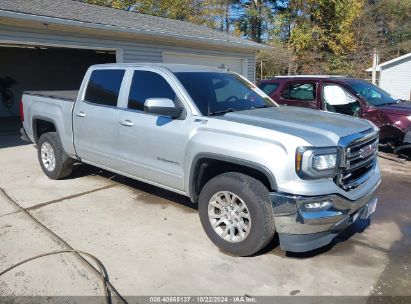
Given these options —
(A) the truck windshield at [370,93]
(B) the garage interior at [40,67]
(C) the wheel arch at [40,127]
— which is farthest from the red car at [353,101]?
(B) the garage interior at [40,67]

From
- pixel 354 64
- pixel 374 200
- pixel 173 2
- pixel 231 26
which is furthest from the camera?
pixel 231 26

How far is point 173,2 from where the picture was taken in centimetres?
3219

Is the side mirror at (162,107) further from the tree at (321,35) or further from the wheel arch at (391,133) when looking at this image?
the tree at (321,35)

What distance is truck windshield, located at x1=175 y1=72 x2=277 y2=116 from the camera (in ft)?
14.3

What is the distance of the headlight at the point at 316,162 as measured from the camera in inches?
131

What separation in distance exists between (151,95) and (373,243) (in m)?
3.08

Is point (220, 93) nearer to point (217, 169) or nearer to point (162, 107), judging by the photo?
point (162, 107)

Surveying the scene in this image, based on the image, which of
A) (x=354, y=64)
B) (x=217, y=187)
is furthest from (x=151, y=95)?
(x=354, y=64)

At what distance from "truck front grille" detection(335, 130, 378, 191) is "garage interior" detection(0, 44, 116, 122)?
13.3 metres

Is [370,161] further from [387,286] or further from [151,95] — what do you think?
[151,95]

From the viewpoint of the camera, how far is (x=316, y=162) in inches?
133

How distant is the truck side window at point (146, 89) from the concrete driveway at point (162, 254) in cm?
145

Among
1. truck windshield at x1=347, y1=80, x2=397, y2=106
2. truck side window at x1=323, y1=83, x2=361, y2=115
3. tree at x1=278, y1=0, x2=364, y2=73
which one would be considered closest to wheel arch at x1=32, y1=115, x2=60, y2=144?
truck side window at x1=323, y1=83, x2=361, y2=115

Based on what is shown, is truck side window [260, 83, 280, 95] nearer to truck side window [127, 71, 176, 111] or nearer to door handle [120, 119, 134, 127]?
truck side window [127, 71, 176, 111]
